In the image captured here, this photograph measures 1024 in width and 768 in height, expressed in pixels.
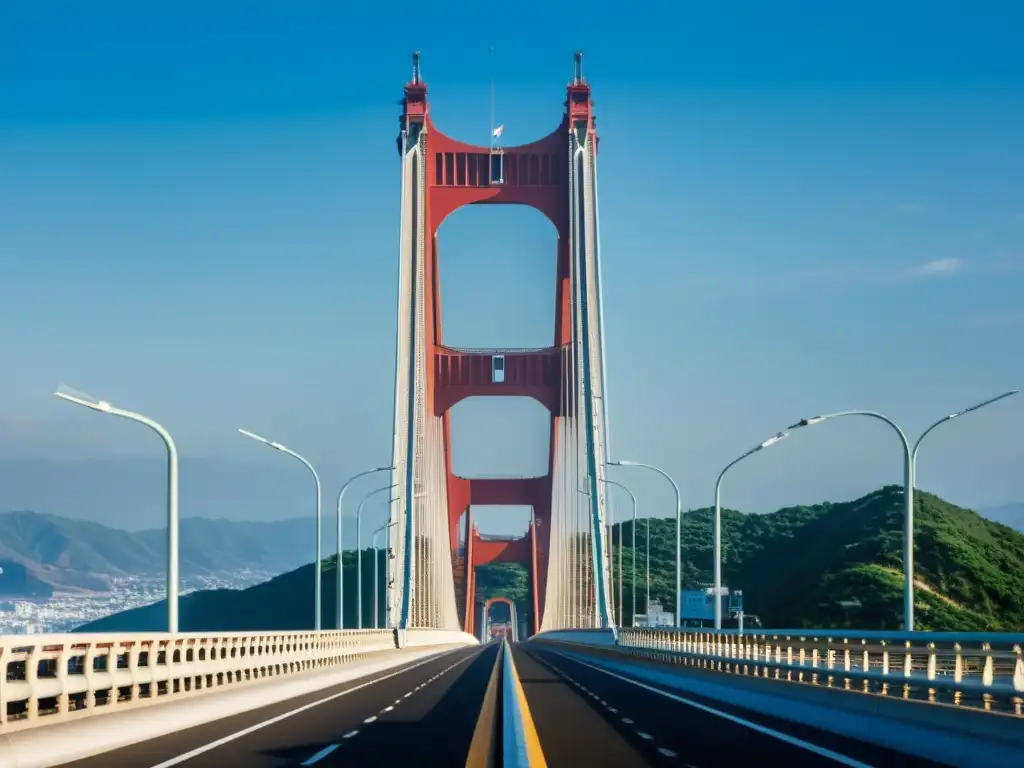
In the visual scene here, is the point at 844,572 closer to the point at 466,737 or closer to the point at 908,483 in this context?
the point at 908,483

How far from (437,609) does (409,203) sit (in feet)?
105

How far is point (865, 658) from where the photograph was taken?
28.1 m

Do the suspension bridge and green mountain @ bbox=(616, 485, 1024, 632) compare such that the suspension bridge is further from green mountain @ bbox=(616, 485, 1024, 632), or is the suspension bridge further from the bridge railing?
green mountain @ bbox=(616, 485, 1024, 632)

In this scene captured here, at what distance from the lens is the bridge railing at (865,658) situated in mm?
20859

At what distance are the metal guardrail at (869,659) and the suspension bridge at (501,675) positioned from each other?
0.33ft

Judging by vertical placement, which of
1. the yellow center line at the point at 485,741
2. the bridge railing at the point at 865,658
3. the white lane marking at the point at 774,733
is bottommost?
the white lane marking at the point at 774,733

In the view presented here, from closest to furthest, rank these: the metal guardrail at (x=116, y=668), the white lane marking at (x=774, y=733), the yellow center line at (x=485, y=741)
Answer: the yellow center line at (x=485, y=741) → the metal guardrail at (x=116, y=668) → the white lane marking at (x=774, y=733)

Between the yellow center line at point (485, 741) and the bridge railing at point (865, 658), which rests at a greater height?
the bridge railing at point (865, 658)

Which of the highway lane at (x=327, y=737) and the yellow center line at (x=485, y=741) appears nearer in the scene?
the yellow center line at (x=485, y=741)

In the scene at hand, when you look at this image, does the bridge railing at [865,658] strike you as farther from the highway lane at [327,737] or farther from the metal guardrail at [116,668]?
the metal guardrail at [116,668]

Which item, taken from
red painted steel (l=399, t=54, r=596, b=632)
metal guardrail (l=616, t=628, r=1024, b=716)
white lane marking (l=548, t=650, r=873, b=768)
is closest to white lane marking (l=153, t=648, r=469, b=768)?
white lane marking (l=548, t=650, r=873, b=768)

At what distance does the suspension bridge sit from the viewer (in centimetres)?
1959

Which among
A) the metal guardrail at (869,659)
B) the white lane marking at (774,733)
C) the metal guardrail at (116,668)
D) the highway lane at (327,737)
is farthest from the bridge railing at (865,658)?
the metal guardrail at (116,668)

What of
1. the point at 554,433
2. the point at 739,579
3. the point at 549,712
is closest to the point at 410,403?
the point at 554,433
